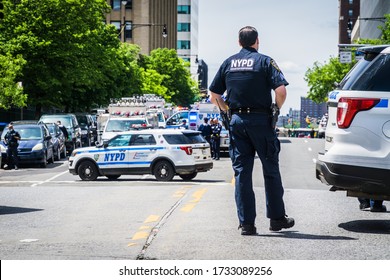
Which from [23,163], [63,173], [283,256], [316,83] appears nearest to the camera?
[283,256]

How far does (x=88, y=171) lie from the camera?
25.7 meters

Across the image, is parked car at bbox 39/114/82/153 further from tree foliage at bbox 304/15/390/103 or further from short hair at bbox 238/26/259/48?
tree foliage at bbox 304/15/390/103

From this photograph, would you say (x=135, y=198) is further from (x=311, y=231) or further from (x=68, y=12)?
(x=68, y=12)

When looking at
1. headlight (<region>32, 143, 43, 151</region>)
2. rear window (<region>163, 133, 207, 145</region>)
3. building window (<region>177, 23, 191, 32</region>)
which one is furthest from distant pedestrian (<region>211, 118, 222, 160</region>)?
building window (<region>177, 23, 191, 32</region>)

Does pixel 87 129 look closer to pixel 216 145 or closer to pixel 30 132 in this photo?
pixel 216 145

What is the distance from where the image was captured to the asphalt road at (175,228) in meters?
8.47

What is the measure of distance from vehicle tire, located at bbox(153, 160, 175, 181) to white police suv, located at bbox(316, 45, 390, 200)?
14903 mm

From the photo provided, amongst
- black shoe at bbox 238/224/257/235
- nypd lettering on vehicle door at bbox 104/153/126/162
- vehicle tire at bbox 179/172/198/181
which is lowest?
vehicle tire at bbox 179/172/198/181

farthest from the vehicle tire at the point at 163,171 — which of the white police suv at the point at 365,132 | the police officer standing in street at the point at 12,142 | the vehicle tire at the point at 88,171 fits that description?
the white police suv at the point at 365,132

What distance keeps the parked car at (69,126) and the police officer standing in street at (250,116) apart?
36.2 metres

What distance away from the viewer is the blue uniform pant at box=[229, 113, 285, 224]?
938 centimetres

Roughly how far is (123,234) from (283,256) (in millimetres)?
2642

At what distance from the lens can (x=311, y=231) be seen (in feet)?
33.2

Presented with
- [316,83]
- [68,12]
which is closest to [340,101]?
[68,12]
